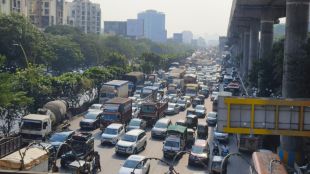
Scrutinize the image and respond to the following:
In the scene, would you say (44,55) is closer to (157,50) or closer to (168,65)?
(168,65)

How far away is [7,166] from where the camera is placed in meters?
16.7

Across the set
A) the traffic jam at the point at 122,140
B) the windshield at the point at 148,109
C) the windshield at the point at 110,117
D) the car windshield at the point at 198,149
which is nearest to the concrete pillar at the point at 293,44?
the traffic jam at the point at 122,140

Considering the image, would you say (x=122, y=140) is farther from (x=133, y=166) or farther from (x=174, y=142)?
(x=133, y=166)

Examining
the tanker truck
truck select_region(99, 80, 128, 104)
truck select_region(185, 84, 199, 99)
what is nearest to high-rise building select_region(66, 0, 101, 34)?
truck select_region(185, 84, 199, 99)

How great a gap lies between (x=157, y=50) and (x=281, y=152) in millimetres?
156160

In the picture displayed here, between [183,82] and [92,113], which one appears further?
[183,82]

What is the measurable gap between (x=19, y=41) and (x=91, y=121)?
21931 millimetres

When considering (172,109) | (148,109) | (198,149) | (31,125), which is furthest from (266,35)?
(31,125)

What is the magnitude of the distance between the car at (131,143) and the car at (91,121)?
6.97m

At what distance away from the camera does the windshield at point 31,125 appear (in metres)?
28.4

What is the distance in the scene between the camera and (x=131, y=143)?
1097 inches

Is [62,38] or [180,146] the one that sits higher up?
[62,38]

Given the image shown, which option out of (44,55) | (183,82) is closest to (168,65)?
(183,82)

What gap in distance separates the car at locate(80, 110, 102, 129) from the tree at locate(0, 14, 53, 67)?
16.5m
